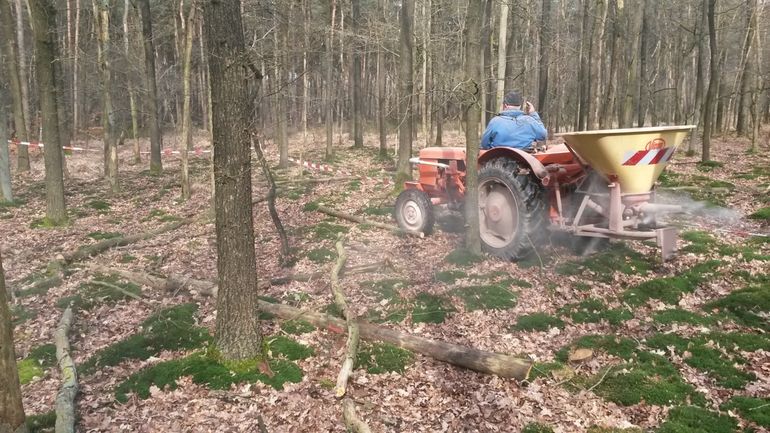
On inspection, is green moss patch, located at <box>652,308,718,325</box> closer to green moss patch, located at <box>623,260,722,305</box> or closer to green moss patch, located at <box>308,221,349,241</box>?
green moss patch, located at <box>623,260,722,305</box>

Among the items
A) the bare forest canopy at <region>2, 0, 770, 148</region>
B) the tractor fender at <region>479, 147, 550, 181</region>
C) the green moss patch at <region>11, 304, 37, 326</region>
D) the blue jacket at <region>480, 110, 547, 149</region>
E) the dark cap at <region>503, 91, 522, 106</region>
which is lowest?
the green moss patch at <region>11, 304, 37, 326</region>

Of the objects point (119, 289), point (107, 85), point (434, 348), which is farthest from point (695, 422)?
point (107, 85)

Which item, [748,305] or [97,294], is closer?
[748,305]

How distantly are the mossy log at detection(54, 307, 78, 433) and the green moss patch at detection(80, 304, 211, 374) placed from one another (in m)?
0.20

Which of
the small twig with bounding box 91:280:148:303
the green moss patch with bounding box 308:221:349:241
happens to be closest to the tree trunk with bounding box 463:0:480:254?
the green moss patch with bounding box 308:221:349:241

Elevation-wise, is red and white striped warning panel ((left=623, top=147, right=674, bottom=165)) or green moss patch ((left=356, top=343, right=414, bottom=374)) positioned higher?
red and white striped warning panel ((left=623, top=147, right=674, bottom=165))

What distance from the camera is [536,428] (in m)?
3.60

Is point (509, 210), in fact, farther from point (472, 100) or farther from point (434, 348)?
point (434, 348)

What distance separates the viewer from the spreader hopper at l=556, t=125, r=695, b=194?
5.66 metres

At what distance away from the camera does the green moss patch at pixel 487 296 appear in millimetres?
5613

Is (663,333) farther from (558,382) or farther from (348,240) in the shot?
(348,240)

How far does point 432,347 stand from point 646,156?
135 inches

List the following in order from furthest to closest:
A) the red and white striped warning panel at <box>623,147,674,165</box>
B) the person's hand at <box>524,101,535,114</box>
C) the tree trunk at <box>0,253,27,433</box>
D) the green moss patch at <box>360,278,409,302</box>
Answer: the person's hand at <box>524,101,535,114</box> → the green moss patch at <box>360,278,409,302</box> → the red and white striped warning panel at <box>623,147,674,165</box> → the tree trunk at <box>0,253,27,433</box>

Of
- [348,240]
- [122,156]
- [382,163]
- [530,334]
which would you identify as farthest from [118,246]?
[122,156]
